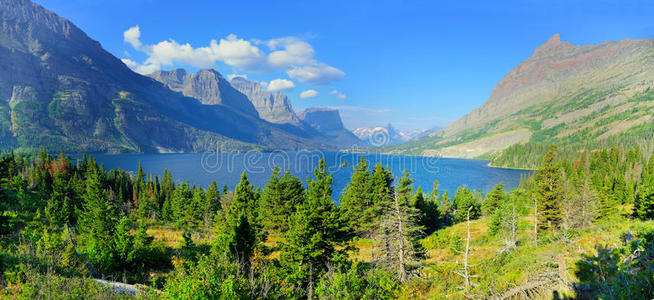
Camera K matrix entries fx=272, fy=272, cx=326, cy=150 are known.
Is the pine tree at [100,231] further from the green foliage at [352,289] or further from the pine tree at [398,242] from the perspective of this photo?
the pine tree at [398,242]

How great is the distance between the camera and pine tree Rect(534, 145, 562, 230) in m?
35.7

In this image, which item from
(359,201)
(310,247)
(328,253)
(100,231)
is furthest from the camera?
(359,201)

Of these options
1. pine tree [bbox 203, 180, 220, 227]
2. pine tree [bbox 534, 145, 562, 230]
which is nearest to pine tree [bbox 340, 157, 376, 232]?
pine tree [bbox 534, 145, 562, 230]

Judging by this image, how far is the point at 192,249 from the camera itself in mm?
30406

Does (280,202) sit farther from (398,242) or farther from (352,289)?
(352,289)

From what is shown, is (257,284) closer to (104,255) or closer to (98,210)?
(104,255)

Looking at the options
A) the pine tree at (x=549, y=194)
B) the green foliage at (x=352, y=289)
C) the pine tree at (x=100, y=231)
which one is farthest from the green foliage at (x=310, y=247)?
the pine tree at (x=549, y=194)

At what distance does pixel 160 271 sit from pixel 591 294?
29.5m

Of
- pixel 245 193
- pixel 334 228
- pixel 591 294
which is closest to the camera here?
pixel 591 294

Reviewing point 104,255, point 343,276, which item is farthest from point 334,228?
point 104,255

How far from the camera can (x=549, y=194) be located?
117 ft

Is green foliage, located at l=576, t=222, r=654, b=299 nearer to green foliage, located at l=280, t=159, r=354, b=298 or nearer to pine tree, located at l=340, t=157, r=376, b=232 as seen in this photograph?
green foliage, located at l=280, t=159, r=354, b=298

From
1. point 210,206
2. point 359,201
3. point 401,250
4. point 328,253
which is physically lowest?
point 210,206

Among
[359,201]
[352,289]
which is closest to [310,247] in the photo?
[352,289]
